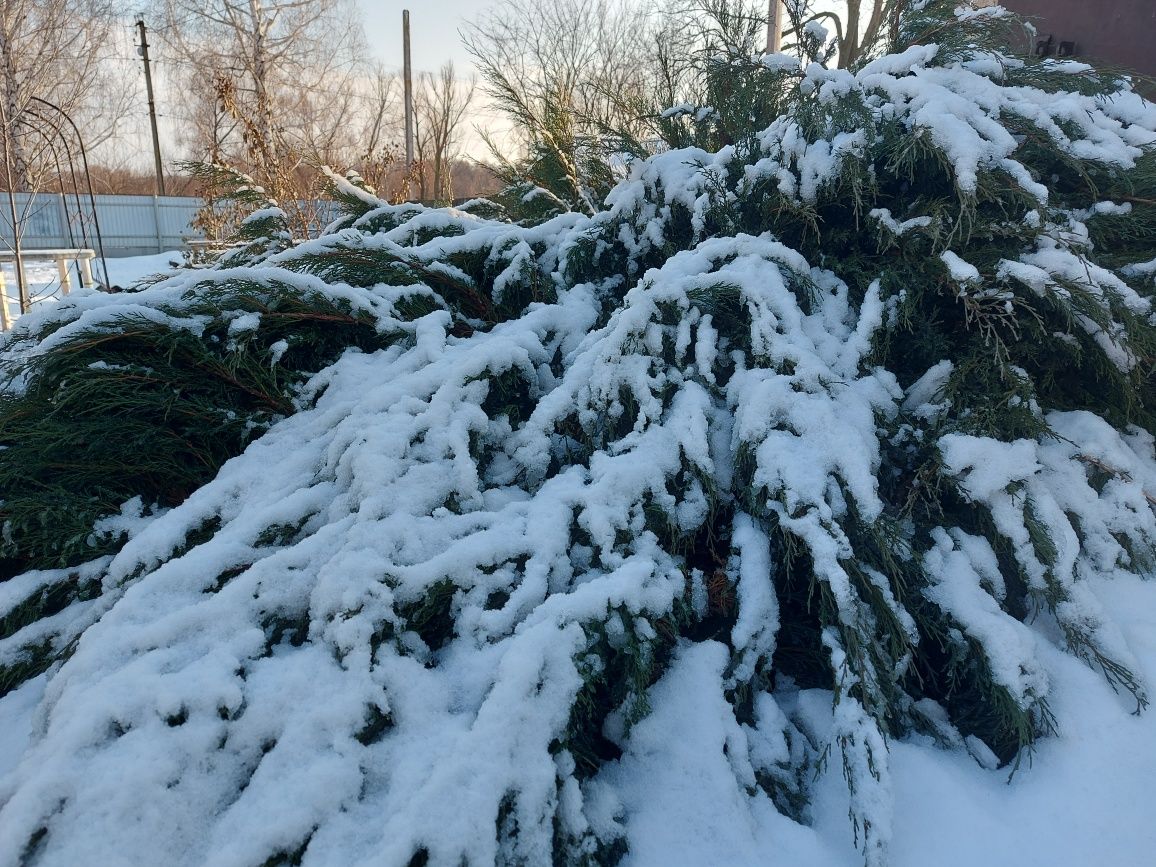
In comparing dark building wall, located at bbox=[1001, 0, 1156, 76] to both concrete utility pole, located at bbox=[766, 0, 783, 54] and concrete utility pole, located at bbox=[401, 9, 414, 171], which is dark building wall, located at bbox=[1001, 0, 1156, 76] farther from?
concrete utility pole, located at bbox=[401, 9, 414, 171]

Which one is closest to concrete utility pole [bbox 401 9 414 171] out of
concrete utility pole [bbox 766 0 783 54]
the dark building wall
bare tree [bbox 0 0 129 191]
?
bare tree [bbox 0 0 129 191]

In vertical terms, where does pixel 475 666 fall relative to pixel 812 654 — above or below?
above

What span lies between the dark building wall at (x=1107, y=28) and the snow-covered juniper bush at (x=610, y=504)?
393cm

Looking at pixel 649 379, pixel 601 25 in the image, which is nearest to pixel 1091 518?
pixel 649 379

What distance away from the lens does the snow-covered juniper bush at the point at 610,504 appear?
1010 mm

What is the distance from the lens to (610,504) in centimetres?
134

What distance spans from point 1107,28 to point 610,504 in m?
6.17

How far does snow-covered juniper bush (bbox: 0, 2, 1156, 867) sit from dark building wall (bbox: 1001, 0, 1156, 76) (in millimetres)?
3929

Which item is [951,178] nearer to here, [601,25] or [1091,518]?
[1091,518]

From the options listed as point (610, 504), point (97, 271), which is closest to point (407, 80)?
point (97, 271)

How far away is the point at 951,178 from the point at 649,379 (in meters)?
0.88

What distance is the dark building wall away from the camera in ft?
15.4

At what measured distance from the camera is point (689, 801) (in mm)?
1145

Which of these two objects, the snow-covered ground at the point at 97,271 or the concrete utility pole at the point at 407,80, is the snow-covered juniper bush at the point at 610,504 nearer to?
the snow-covered ground at the point at 97,271
